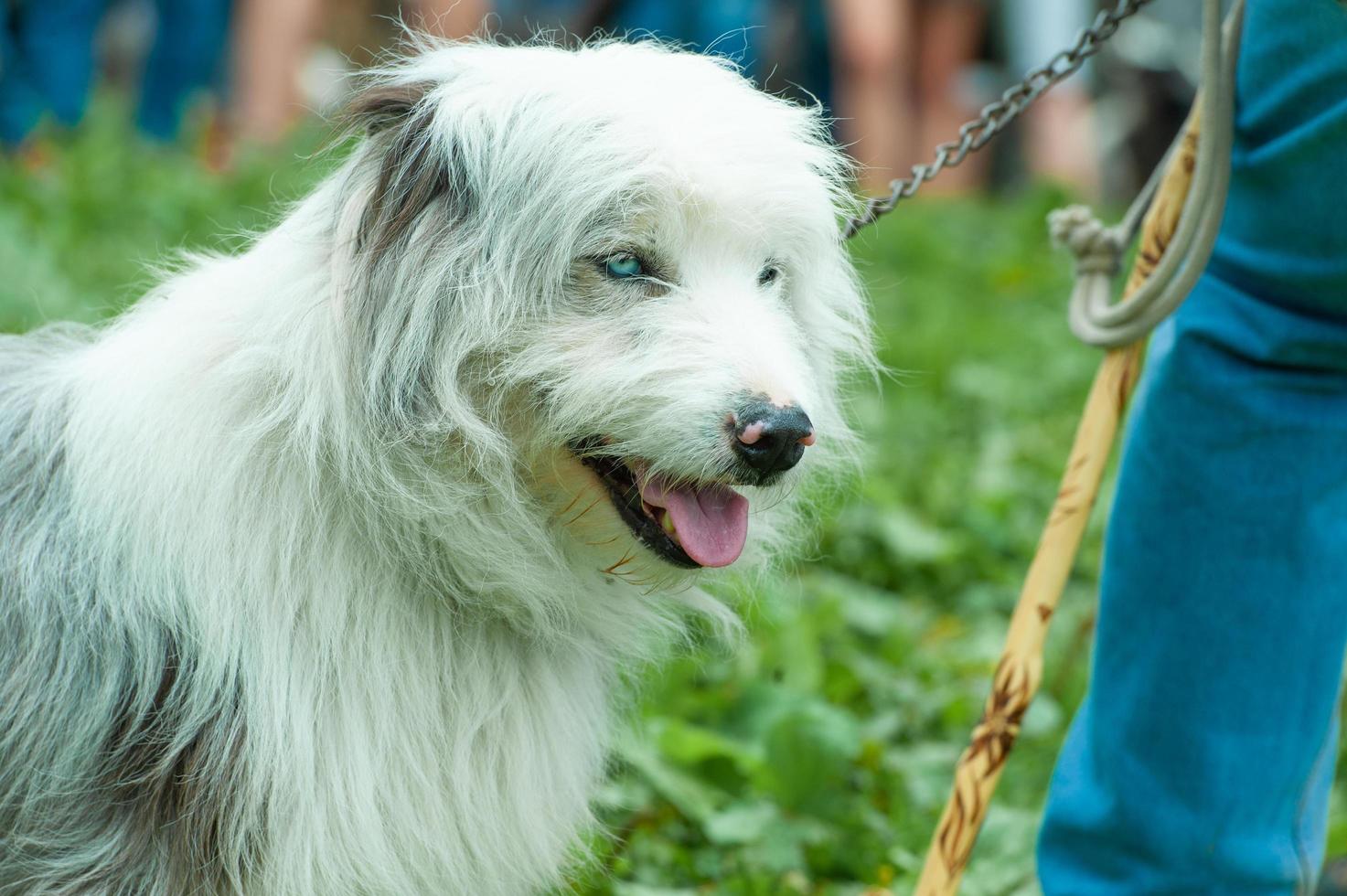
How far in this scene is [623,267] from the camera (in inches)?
88.1

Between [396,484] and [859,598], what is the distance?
2326 mm

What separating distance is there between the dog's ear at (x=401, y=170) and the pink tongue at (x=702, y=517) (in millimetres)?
522

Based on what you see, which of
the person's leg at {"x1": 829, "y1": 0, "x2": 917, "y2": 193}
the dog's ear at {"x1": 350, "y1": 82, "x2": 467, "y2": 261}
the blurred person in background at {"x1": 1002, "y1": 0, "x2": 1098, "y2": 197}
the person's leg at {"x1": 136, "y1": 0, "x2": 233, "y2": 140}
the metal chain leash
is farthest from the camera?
the blurred person in background at {"x1": 1002, "y1": 0, "x2": 1098, "y2": 197}

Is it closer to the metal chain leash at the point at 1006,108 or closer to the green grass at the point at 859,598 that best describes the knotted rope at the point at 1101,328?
the metal chain leash at the point at 1006,108

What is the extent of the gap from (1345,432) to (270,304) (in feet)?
5.44

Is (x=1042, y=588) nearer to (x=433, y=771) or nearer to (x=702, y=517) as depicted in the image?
(x=702, y=517)

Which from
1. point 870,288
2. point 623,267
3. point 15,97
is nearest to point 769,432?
point 623,267

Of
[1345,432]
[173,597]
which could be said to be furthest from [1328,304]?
[173,597]

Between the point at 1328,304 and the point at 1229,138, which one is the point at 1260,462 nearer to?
the point at 1328,304

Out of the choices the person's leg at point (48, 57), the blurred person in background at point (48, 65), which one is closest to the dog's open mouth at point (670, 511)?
the blurred person in background at point (48, 65)

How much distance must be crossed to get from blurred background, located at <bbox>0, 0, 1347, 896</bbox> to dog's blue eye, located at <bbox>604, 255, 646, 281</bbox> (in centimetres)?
50

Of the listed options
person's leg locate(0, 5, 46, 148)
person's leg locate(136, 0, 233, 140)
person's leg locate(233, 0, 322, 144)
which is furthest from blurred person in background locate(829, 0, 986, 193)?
person's leg locate(0, 5, 46, 148)

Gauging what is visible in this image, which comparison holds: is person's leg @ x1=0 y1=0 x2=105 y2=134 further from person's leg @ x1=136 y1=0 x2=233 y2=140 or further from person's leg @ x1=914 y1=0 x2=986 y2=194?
person's leg @ x1=914 y1=0 x2=986 y2=194

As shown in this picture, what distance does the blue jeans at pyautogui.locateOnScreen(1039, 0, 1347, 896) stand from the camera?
2303mm
